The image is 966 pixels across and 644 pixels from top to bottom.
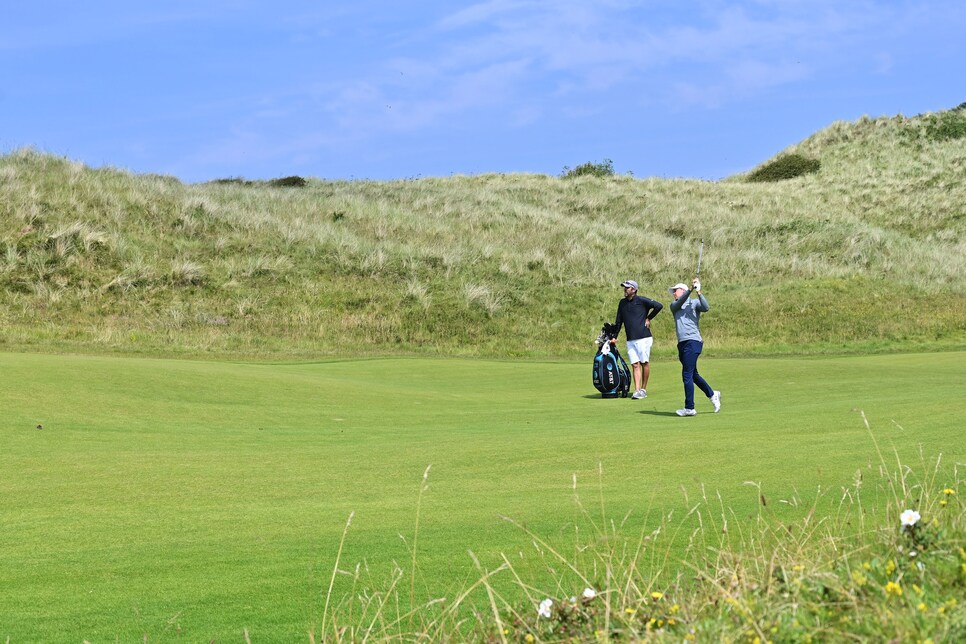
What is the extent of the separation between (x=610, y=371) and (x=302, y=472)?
943cm

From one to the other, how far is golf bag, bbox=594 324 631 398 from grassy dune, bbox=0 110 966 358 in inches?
489

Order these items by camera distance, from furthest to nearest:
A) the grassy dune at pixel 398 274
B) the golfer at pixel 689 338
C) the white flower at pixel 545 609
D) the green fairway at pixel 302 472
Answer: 1. the grassy dune at pixel 398 274
2. the golfer at pixel 689 338
3. the green fairway at pixel 302 472
4. the white flower at pixel 545 609

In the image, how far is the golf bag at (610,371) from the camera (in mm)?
17922

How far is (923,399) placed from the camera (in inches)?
541

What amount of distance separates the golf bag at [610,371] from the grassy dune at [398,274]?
40.7 ft

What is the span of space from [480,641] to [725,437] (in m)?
6.87

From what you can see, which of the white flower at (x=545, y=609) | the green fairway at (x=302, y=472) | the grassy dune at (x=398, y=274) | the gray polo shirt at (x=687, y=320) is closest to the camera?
the white flower at (x=545, y=609)

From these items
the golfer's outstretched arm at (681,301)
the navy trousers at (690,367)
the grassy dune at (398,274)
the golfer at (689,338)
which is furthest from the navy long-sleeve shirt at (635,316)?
the grassy dune at (398,274)

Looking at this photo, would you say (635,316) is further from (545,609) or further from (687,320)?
(545,609)

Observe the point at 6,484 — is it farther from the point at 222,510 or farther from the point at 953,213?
the point at 953,213

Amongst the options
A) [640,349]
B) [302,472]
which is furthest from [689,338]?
[302,472]

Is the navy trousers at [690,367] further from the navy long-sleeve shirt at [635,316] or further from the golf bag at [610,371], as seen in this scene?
the navy long-sleeve shirt at [635,316]

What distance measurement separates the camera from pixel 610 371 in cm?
Result: 1792

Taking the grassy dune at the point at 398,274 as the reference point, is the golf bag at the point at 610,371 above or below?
below
